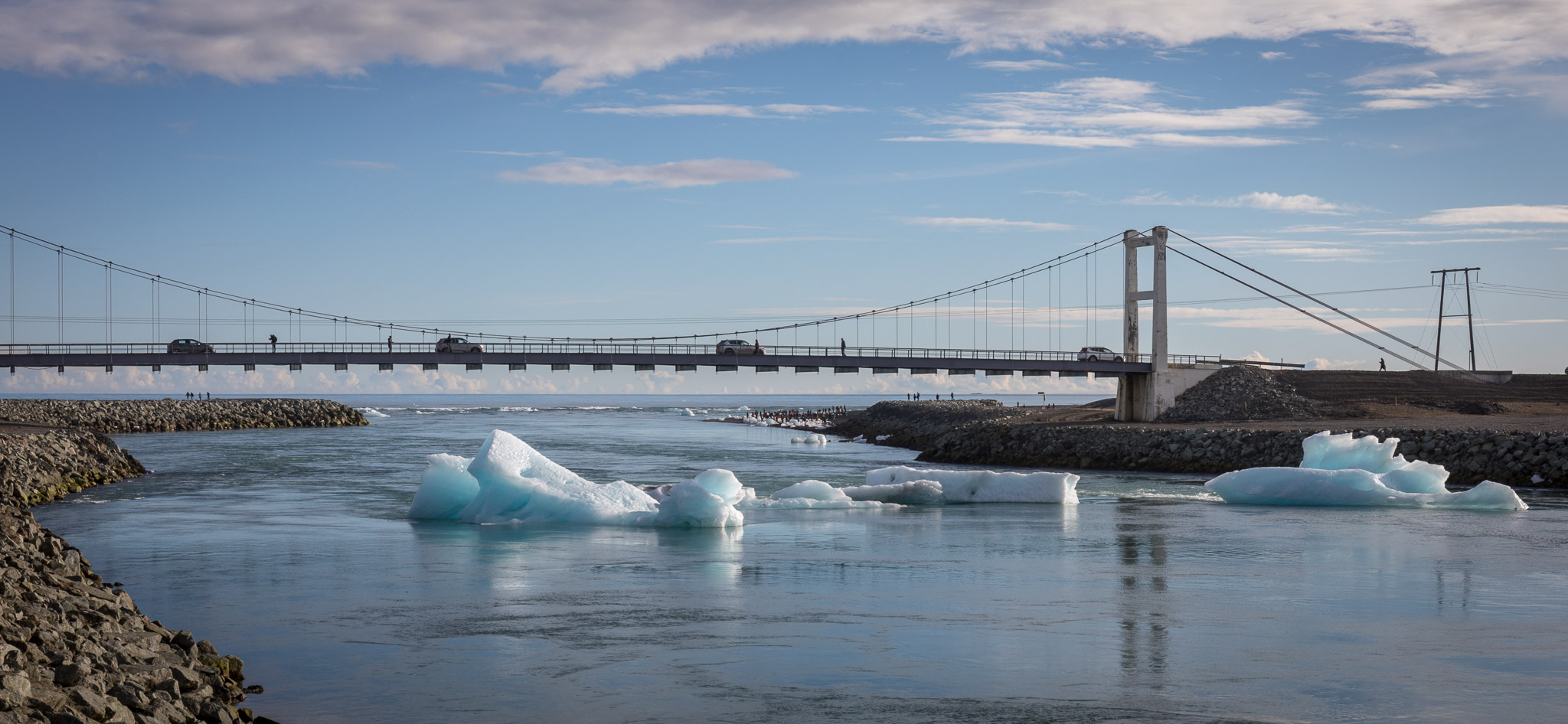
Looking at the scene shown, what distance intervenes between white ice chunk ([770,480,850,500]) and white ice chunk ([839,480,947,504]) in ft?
1.60

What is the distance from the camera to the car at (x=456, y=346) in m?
62.5

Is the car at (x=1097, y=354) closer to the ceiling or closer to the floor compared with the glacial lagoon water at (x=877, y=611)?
closer to the ceiling

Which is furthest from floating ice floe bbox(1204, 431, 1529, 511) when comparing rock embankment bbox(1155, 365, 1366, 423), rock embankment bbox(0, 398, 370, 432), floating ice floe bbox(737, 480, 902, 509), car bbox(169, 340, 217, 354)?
rock embankment bbox(0, 398, 370, 432)

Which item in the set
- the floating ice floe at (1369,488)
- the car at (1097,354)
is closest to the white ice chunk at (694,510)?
the floating ice floe at (1369,488)

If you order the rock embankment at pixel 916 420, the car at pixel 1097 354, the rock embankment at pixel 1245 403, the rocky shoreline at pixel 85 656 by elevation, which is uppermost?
the car at pixel 1097 354

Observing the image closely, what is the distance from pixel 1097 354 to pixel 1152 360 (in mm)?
8668

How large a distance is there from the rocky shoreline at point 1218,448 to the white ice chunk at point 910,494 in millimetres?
14457

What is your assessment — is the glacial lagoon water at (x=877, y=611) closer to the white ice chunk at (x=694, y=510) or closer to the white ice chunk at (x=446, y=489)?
the white ice chunk at (x=694, y=510)

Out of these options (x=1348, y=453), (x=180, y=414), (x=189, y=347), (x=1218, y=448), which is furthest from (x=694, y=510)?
(x=180, y=414)

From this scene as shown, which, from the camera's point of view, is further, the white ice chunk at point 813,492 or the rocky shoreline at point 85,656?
the white ice chunk at point 813,492

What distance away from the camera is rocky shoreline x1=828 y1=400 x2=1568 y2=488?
33.4 m

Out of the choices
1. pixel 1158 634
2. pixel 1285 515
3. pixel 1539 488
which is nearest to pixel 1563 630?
pixel 1158 634

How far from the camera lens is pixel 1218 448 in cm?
3947

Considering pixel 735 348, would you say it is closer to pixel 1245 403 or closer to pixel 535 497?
pixel 1245 403
